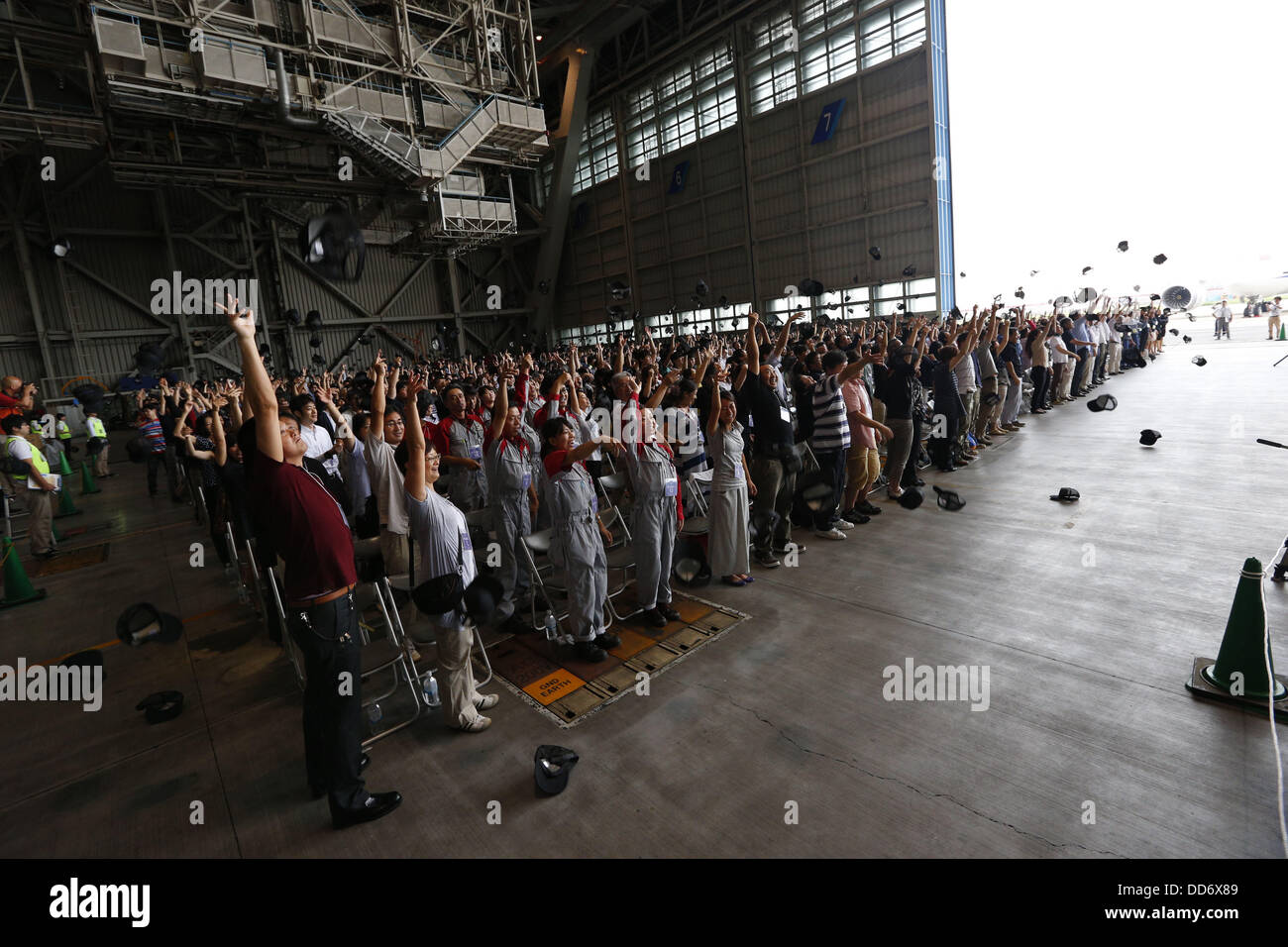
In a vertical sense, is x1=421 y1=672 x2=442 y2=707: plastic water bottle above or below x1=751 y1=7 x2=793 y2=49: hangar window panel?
below

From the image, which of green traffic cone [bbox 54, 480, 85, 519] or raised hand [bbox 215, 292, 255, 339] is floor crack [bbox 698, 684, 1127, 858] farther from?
green traffic cone [bbox 54, 480, 85, 519]

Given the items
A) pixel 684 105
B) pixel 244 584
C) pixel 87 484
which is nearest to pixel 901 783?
pixel 244 584

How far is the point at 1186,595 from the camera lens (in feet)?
15.8

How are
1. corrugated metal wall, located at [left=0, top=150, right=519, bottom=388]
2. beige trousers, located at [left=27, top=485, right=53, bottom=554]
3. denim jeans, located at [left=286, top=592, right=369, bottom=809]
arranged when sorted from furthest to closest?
1. corrugated metal wall, located at [left=0, top=150, right=519, bottom=388]
2. beige trousers, located at [left=27, top=485, right=53, bottom=554]
3. denim jeans, located at [left=286, top=592, right=369, bottom=809]

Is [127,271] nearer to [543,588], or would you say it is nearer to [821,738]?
[543,588]

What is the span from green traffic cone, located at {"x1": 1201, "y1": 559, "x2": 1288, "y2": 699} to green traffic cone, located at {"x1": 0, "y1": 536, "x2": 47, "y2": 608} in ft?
37.8

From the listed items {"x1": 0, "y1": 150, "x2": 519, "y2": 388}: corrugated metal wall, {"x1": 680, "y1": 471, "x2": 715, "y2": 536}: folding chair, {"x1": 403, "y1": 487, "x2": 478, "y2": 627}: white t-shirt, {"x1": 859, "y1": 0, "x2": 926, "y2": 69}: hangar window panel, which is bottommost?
{"x1": 680, "y1": 471, "x2": 715, "y2": 536}: folding chair

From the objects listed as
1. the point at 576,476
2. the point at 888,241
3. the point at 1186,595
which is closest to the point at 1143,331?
the point at 888,241

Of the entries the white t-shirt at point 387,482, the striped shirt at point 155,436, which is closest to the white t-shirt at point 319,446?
the white t-shirt at point 387,482

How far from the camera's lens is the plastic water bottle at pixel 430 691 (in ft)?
14.1

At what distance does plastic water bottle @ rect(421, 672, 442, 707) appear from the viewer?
429 cm

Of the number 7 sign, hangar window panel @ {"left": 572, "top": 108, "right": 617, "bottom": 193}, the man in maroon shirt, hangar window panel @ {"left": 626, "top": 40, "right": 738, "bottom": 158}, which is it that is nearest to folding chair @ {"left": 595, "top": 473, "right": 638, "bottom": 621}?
the man in maroon shirt

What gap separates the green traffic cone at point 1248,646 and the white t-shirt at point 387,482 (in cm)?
597

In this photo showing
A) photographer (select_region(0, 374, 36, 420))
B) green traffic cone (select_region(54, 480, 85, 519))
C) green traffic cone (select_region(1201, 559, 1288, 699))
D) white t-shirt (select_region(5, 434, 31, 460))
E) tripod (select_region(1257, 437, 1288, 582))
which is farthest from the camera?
green traffic cone (select_region(54, 480, 85, 519))
